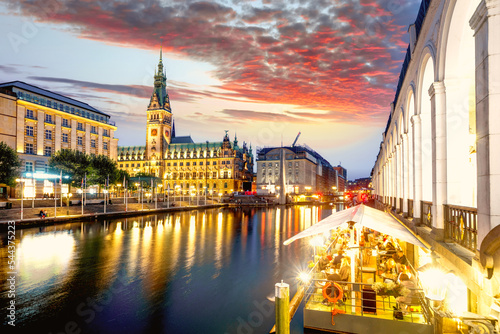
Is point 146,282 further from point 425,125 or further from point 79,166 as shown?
point 79,166

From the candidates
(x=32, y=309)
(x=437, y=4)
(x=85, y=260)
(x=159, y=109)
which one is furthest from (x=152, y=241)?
(x=159, y=109)

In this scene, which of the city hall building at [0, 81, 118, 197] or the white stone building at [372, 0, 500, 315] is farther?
the city hall building at [0, 81, 118, 197]

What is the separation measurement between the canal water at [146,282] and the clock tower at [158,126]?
504 ft

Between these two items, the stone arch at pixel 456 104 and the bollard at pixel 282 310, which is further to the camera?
the stone arch at pixel 456 104

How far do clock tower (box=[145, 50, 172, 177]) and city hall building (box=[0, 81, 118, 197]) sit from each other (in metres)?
81.0

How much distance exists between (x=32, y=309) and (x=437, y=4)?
22623 millimetres

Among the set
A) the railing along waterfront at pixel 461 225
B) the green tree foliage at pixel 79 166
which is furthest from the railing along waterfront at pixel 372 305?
the green tree foliage at pixel 79 166

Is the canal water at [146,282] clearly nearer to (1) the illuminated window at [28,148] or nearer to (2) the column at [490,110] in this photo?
(2) the column at [490,110]

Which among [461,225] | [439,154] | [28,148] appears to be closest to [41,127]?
[28,148]

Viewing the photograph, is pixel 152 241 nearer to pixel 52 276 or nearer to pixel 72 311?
pixel 52 276

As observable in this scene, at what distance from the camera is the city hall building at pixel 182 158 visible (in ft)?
604

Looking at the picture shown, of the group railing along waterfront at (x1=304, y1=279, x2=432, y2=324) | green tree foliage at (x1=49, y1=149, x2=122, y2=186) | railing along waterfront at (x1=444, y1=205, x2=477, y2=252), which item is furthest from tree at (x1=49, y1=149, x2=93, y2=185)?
railing along waterfront at (x1=444, y1=205, x2=477, y2=252)

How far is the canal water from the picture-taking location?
1523cm

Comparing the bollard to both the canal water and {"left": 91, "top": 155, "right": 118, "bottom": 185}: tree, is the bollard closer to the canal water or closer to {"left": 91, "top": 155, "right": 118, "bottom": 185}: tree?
the canal water
